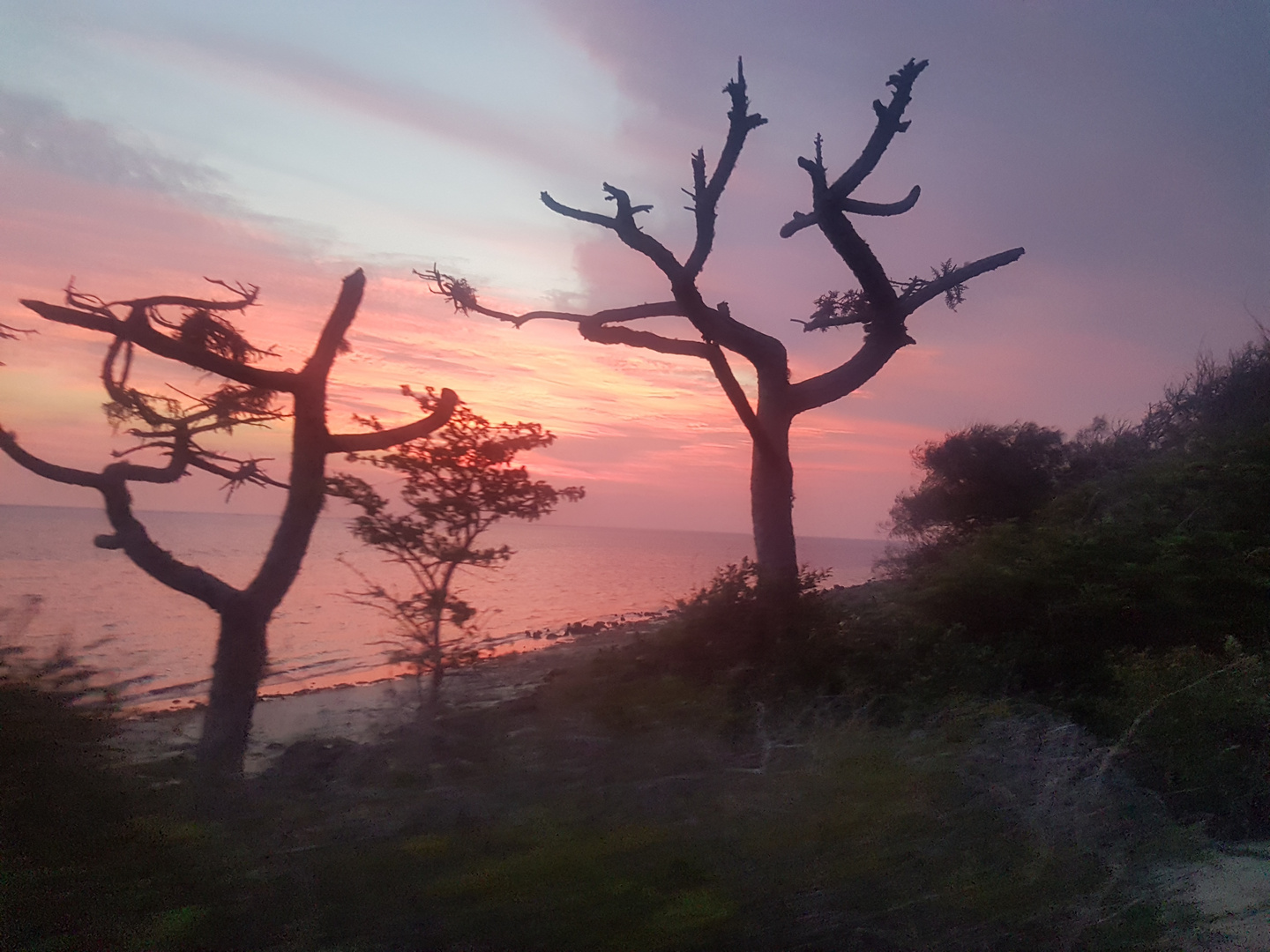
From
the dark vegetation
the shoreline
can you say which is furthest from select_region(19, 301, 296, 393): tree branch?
the dark vegetation

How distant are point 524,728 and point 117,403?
4.24 meters

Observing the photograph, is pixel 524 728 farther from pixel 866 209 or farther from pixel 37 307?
pixel 866 209

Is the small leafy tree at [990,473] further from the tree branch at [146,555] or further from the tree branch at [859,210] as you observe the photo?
the tree branch at [146,555]

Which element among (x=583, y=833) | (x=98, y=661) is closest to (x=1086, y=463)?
(x=583, y=833)

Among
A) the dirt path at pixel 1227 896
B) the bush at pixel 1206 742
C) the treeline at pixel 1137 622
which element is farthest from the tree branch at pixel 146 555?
the bush at pixel 1206 742

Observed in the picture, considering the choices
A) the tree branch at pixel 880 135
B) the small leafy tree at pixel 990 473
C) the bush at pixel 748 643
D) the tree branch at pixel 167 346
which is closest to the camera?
the tree branch at pixel 167 346

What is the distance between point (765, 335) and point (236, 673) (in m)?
7.21

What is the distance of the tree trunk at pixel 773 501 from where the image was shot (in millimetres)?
10656

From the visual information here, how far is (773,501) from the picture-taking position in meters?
10.7

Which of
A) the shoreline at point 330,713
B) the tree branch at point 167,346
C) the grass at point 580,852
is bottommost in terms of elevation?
the grass at point 580,852

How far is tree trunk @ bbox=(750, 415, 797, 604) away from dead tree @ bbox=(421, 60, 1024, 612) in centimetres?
1

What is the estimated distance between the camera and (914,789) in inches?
196

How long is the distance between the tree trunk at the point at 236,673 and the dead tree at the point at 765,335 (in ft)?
13.4

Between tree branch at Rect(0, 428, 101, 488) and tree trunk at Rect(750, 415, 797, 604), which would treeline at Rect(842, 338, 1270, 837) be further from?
tree branch at Rect(0, 428, 101, 488)
